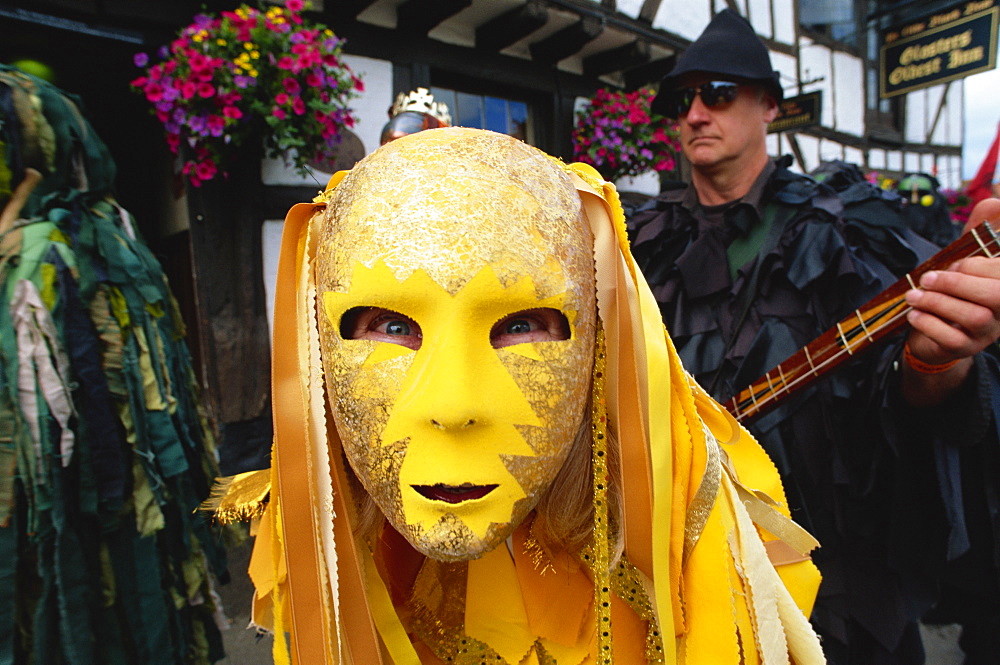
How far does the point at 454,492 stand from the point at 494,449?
0.08 metres

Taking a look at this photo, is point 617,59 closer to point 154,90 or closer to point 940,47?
point 154,90

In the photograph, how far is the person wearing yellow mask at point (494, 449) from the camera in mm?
763

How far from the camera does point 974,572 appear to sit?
1643 millimetres

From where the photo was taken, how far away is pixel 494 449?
2.48 feet

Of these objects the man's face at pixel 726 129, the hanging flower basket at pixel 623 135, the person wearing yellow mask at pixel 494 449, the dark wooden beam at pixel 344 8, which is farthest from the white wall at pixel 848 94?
the person wearing yellow mask at pixel 494 449

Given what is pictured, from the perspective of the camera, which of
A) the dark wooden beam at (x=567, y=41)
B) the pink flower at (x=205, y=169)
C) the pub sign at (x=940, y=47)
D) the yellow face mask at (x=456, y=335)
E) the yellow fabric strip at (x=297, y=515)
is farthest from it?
the pub sign at (x=940, y=47)

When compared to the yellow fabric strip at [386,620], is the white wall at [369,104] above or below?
above

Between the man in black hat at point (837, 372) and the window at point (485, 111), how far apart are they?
232 cm

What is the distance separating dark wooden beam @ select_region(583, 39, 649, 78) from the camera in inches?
174

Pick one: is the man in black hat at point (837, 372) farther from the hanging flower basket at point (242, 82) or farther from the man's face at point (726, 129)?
the hanging flower basket at point (242, 82)

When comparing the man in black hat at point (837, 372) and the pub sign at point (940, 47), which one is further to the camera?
the pub sign at point (940, 47)

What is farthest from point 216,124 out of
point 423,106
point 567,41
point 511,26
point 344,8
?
point 567,41

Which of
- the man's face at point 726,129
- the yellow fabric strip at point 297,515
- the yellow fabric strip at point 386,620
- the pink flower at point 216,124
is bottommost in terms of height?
the yellow fabric strip at point 386,620

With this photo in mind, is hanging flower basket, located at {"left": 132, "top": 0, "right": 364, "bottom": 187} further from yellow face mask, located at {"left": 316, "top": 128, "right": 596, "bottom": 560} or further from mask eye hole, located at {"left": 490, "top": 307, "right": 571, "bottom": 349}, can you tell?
mask eye hole, located at {"left": 490, "top": 307, "right": 571, "bottom": 349}
